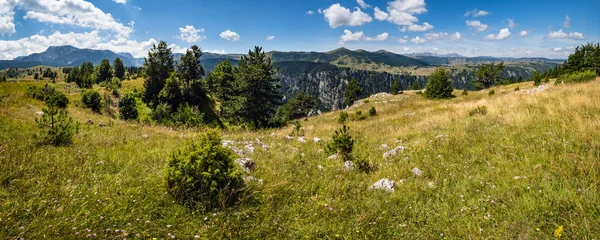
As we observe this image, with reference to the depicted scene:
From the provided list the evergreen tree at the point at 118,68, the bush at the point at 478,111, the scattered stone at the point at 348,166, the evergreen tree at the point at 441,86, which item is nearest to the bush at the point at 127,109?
the scattered stone at the point at 348,166

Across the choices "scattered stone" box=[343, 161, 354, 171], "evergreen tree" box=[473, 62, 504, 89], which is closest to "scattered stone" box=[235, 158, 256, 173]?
"scattered stone" box=[343, 161, 354, 171]

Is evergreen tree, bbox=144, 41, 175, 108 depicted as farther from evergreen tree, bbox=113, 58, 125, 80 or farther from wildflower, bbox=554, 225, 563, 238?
evergreen tree, bbox=113, 58, 125, 80

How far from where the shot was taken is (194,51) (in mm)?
44719

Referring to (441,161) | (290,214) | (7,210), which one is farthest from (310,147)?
(7,210)

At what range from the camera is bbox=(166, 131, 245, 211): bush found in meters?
4.09

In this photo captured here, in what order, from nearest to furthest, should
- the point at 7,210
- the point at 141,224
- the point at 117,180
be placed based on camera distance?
the point at 7,210, the point at 141,224, the point at 117,180

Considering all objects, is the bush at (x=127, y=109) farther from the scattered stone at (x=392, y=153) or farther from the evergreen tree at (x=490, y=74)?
the evergreen tree at (x=490, y=74)

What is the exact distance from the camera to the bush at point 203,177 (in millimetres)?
4090

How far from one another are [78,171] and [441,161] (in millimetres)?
8050

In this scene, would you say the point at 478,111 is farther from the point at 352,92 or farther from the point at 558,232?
the point at 352,92

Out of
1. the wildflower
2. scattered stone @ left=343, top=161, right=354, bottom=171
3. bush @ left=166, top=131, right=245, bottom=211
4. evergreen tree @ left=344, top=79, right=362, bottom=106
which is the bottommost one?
evergreen tree @ left=344, top=79, right=362, bottom=106

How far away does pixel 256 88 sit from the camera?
3127 cm

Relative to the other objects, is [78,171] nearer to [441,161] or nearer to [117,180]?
[117,180]

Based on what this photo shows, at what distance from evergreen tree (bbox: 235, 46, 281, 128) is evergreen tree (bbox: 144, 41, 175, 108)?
1436 centimetres
